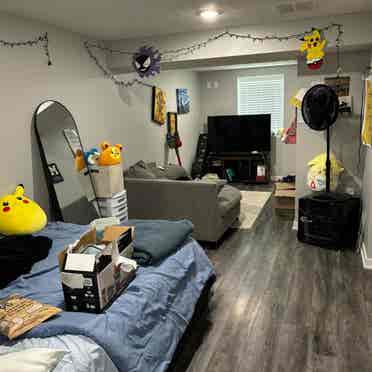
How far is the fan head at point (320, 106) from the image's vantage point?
3.65m

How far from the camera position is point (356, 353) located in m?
2.22

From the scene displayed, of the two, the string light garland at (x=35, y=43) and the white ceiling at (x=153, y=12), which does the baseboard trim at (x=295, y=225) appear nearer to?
the white ceiling at (x=153, y=12)

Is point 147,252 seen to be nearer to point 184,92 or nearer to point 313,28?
point 313,28

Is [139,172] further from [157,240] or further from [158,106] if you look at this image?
[157,240]

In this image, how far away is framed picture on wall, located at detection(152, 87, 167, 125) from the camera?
5387 millimetres

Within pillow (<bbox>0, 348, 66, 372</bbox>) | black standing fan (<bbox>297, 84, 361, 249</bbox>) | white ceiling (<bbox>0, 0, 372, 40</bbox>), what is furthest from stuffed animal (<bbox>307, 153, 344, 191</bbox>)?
pillow (<bbox>0, 348, 66, 372</bbox>)

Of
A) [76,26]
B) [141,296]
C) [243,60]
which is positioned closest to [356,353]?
[141,296]

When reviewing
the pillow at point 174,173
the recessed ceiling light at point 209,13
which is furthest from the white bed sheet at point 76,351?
the pillow at point 174,173

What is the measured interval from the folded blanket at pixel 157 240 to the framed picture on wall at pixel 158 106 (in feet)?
9.93

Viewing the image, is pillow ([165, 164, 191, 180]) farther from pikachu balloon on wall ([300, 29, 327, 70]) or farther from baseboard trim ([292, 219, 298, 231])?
pikachu balloon on wall ([300, 29, 327, 70])

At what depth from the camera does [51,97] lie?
3.39 m

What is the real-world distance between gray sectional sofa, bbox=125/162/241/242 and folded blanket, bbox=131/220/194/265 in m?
1.21

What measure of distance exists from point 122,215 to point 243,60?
2.05m

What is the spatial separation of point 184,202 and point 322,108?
67.7 inches
